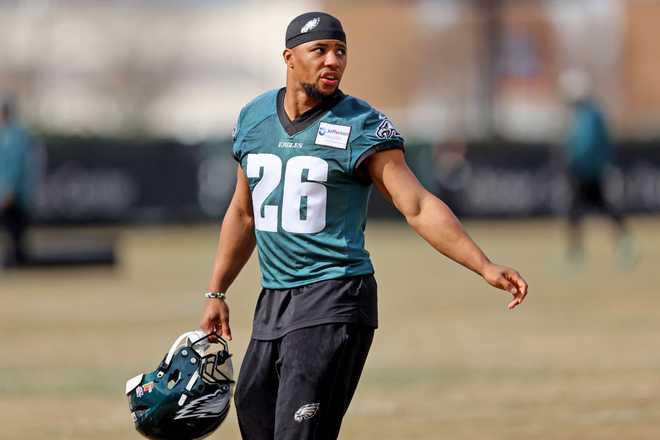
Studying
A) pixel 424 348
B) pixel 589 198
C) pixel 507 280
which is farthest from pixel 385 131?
pixel 589 198

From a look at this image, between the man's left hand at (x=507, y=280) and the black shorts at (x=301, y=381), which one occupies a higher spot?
the man's left hand at (x=507, y=280)

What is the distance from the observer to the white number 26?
18.7 feet

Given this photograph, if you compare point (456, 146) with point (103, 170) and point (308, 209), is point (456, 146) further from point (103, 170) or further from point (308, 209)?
point (308, 209)

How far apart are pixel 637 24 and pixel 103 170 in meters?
42.9

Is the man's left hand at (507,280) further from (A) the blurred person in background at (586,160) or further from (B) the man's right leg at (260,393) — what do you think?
(A) the blurred person in background at (586,160)

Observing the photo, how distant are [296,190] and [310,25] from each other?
66 cm

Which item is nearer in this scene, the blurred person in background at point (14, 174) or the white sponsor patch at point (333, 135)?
the white sponsor patch at point (333, 135)

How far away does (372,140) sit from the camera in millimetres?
5633

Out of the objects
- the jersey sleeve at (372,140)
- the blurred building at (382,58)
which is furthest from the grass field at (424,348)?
the blurred building at (382,58)

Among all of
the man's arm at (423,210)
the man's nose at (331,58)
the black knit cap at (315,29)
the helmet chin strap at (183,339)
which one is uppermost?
the black knit cap at (315,29)

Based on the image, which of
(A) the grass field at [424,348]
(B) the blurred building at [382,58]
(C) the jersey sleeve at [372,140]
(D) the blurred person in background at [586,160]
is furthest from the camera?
(B) the blurred building at [382,58]

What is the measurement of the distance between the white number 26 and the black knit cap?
0.48 meters

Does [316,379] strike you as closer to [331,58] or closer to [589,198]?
[331,58]

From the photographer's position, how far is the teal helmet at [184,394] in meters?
5.88
